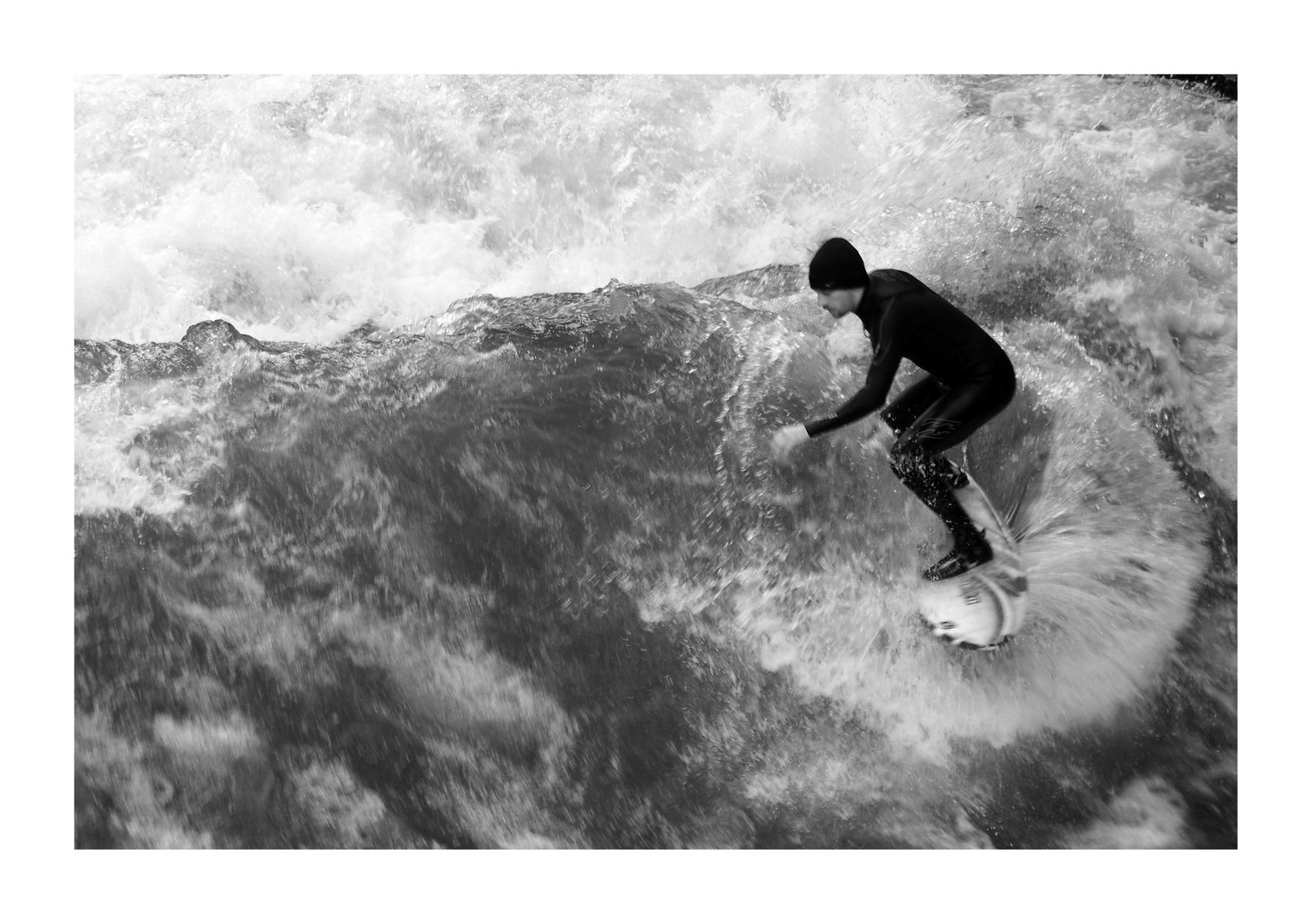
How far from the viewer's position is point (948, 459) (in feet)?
9.75

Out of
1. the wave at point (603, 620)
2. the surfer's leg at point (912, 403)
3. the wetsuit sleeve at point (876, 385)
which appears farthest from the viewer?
the wave at point (603, 620)

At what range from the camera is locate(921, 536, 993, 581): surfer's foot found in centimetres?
298

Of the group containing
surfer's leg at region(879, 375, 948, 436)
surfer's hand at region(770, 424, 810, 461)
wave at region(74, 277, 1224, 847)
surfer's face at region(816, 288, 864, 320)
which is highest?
surfer's face at region(816, 288, 864, 320)

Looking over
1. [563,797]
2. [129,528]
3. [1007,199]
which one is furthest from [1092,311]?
[129,528]

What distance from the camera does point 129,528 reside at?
3119 millimetres

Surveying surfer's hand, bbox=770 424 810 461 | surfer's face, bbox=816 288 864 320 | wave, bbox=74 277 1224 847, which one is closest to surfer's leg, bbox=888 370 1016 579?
wave, bbox=74 277 1224 847

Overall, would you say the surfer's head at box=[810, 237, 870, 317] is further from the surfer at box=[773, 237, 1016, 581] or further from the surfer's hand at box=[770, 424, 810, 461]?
the surfer's hand at box=[770, 424, 810, 461]

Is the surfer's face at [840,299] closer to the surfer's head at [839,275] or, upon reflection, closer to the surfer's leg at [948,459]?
the surfer's head at [839,275]

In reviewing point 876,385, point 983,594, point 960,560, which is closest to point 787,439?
point 876,385

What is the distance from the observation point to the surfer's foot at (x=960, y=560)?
9.77 feet

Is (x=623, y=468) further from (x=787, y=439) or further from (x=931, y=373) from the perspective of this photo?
(x=931, y=373)

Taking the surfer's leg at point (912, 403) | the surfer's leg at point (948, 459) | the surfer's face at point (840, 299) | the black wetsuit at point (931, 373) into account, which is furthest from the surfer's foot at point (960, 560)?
the surfer's face at point (840, 299)

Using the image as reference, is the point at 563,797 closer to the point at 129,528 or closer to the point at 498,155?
the point at 129,528

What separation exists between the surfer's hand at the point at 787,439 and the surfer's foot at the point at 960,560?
0.57m
